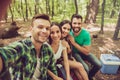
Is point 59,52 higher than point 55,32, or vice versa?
point 55,32

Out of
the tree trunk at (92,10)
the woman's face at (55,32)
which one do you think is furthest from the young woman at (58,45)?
the tree trunk at (92,10)

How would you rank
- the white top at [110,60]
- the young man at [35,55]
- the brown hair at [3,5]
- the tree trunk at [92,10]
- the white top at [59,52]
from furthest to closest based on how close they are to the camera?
the tree trunk at [92,10] < the white top at [110,60] < the white top at [59,52] < the young man at [35,55] < the brown hair at [3,5]

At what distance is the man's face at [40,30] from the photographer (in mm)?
2264

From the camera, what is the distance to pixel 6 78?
3115 millimetres

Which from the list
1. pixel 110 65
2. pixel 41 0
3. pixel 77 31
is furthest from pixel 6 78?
pixel 41 0

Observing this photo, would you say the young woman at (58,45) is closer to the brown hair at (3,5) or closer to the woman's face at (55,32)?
the woman's face at (55,32)

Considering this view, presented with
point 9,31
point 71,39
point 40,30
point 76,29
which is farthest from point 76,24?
point 9,31

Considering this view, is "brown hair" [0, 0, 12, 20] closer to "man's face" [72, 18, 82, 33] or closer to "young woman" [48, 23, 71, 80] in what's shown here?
"young woman" [48, 23, 71, 80]

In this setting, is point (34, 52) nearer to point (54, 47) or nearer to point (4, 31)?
point (54, 47)

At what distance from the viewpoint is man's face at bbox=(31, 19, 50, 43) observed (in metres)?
2.26

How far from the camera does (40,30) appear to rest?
2.32m

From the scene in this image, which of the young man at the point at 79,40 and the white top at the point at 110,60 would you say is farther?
the white top at the point at 110,60

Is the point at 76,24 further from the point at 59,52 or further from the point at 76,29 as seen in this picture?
the point at 59,52

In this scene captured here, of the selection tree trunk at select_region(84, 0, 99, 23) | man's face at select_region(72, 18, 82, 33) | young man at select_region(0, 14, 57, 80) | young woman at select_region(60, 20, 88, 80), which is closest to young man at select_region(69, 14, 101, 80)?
man's face at select_region(72, 18, 82, 33)
